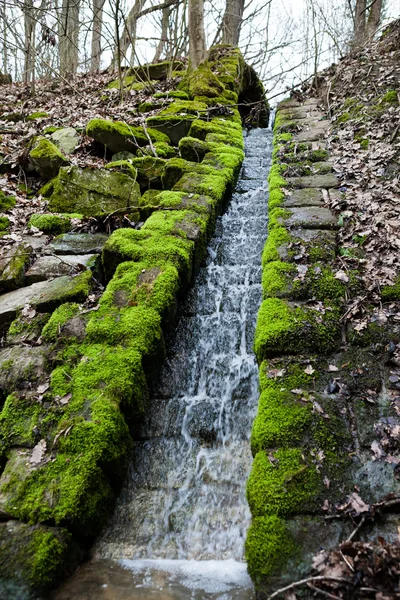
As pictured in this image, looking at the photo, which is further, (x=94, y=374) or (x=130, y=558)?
(x=94, y=374)

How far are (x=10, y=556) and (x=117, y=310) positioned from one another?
208cm

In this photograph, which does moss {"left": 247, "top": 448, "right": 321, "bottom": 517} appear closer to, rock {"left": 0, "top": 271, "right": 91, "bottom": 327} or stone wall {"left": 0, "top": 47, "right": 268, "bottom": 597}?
stone wall {"left": 0, "top": 47, "right": 268, "bottom": 597}

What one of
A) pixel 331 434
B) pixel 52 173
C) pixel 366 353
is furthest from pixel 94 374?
pixel 52 173

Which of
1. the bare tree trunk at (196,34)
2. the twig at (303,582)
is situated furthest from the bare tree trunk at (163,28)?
the twig at (303,582)

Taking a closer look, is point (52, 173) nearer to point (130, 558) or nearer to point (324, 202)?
point (324, 202)

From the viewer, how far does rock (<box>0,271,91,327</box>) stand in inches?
158

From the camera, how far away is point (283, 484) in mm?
2455

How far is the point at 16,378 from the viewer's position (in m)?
3.38

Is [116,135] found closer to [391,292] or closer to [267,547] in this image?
[391,292]

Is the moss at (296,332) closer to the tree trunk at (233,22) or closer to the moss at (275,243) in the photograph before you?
the moss at (275,243)

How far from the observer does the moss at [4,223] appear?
18.2ft

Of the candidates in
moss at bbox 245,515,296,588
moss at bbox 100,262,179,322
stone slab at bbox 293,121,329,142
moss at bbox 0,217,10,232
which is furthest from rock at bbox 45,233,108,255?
stone slab at bbox 293,121,329,142

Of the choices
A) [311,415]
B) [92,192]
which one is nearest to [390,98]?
[92,192]

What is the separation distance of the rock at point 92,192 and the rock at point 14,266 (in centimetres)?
124
